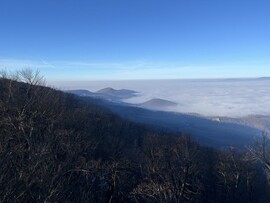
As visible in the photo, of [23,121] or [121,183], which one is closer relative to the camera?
[23,121]

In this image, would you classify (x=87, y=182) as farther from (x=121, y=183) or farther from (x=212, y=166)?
(x=212, y=166)

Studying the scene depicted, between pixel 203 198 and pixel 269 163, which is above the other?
pixel 269 163

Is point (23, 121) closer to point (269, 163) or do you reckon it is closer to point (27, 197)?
point (27, 197)

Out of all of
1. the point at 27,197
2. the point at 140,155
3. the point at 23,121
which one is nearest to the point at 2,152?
the point at 27,197

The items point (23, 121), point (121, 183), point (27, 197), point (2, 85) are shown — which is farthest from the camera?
point (2, 85)

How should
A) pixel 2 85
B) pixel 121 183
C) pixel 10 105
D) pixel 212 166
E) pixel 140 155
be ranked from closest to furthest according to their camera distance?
pixel 10 105
pixel 121 183
pixel 2 85
pixel 140 155
pixel 212 166

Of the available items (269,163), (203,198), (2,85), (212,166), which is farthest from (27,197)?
(212,166)

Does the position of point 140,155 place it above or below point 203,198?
above

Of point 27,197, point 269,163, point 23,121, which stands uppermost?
point 23,121

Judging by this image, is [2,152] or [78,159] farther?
[78,159]
